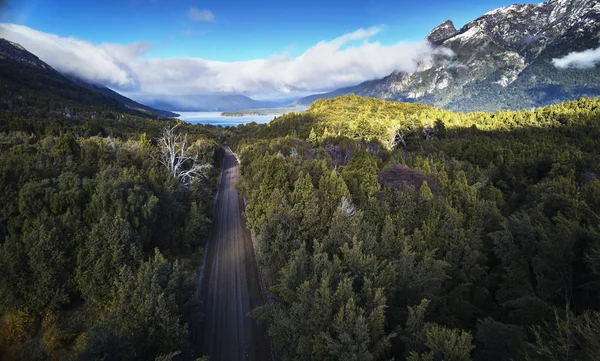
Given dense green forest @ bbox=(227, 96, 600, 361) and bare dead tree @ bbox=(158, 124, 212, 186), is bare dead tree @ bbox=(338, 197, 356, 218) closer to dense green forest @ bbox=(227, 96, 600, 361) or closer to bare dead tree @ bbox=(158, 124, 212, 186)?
dense green forest @ bbox=(227, 96, 600, 361)

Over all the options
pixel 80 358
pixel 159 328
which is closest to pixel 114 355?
pixel 80 358

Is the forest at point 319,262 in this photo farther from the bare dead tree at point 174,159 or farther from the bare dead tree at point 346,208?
the bare dead tree at point 174,159

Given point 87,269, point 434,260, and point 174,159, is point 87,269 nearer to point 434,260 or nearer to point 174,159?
point 434,260

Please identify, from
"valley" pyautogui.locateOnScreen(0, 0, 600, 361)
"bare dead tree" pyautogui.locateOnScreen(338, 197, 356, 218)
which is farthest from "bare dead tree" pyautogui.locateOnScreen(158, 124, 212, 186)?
"bare dead tree" pyautogui.locateOnScreen(338, 197, 356, 218)

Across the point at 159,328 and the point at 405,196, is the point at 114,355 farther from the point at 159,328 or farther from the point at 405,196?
the point at 405,196

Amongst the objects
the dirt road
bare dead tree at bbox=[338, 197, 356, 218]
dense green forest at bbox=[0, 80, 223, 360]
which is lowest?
the dirt road

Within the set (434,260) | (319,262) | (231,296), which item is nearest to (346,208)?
(434,260)

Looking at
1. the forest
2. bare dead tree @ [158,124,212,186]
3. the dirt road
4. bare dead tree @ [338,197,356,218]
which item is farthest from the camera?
bare dead tree @ [158,124,212,186]

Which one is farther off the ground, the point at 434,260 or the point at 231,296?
the point at 434,260
